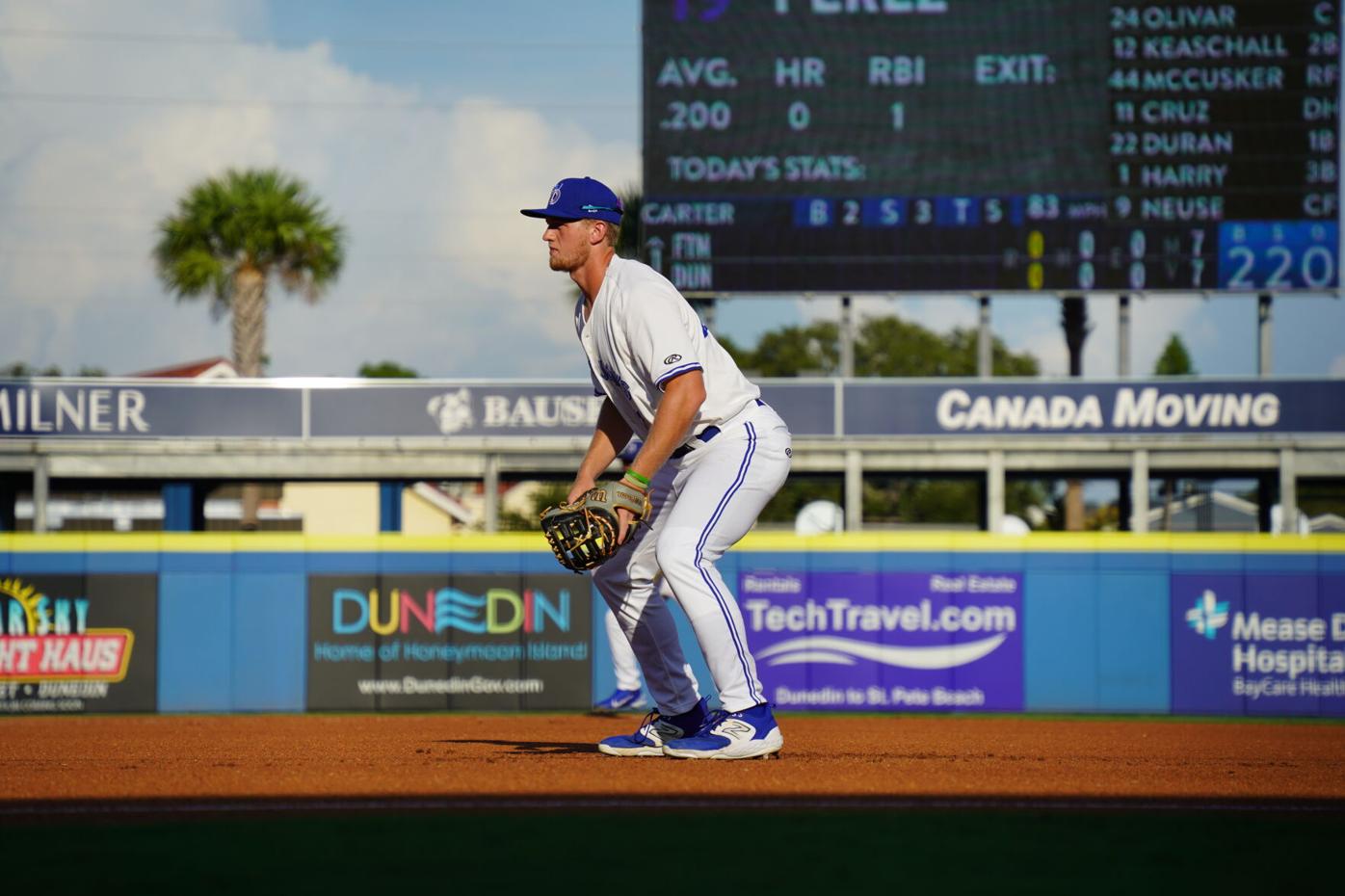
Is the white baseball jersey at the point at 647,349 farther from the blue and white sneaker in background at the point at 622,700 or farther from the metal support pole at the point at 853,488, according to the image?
the metal support pole at the point at 853,488

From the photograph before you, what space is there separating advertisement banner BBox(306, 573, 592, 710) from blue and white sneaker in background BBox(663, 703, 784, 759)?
33.6 feet

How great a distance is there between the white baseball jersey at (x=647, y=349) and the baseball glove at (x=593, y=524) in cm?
34

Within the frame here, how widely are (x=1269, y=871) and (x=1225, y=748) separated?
12.4 feet

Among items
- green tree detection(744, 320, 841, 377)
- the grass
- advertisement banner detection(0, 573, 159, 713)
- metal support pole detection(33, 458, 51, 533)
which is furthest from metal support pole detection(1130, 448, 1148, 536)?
green tree detection(744, 320, 841, 377)

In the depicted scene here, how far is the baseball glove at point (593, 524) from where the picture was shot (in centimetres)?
457

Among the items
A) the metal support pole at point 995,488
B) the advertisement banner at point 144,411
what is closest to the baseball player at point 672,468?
the metal support pole at point 995,488

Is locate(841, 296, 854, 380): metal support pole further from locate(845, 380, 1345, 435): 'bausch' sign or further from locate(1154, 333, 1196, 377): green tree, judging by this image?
locate(1154, 333, 1196, 377): green tree

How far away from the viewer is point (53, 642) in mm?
14844

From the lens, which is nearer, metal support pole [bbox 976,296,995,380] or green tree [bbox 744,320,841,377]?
metal support pole [bbox 976,296,995,380]

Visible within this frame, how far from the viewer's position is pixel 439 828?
135 inches

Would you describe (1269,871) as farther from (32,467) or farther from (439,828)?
(32,467)

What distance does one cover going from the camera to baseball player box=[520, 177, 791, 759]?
4.63m

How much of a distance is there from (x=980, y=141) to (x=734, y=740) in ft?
52.9

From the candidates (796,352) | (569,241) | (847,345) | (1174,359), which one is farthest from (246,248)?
(1174,359)
